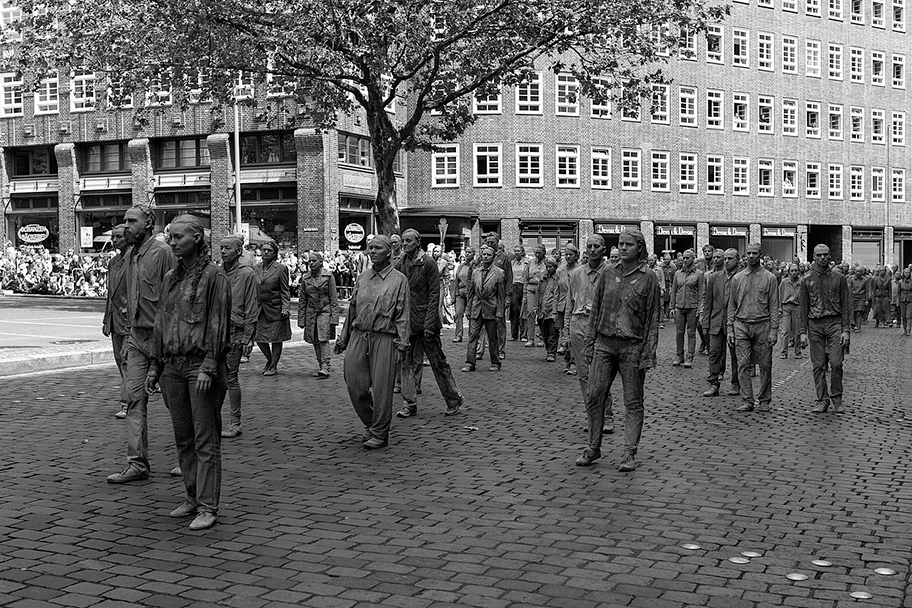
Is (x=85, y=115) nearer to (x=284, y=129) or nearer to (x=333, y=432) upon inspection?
(x=284, y=129)

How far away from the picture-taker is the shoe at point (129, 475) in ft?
25.5

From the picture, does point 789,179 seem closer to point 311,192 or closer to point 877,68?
point 877,68

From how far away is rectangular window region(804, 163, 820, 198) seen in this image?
56.8 meters

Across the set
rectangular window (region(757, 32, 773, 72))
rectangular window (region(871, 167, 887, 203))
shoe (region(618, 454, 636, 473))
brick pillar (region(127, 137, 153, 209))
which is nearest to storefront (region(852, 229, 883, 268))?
rectangular window (region(871, 167, 887, 203))

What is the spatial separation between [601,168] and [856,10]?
20.0 m

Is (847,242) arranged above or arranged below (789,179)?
below

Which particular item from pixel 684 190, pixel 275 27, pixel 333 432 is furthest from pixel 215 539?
pixel 684 190

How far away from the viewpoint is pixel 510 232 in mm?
48031

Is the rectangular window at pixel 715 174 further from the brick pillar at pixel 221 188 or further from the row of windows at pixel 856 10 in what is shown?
the brick pillar at pixel 221 188

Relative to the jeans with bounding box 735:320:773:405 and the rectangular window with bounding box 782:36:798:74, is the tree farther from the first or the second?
the rectangular window with bounding box 782:36:798:74

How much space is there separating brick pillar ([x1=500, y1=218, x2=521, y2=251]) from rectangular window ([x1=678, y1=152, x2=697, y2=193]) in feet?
29.8

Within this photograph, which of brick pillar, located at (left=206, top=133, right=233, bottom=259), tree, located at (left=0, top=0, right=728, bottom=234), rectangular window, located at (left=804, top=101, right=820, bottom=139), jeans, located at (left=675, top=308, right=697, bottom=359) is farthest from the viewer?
rectangular window, located at (left=804, top=101, right=820, bottom=139)

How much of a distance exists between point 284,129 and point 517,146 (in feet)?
38.0

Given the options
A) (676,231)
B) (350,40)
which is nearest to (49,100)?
(676,231)
